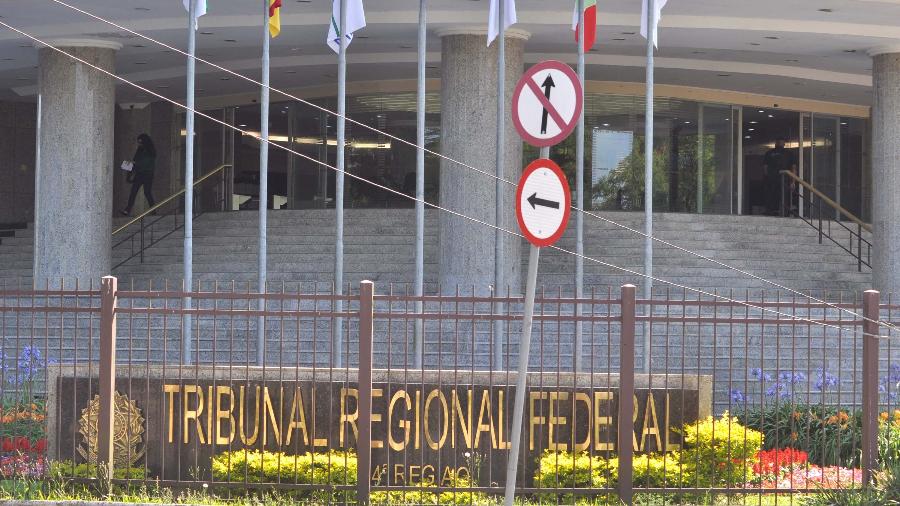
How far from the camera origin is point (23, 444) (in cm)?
1191

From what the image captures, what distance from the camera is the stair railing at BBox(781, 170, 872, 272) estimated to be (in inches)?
1027

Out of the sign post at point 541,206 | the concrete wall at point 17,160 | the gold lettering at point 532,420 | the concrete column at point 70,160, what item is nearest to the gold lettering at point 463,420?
the gold lettering at point 532,420

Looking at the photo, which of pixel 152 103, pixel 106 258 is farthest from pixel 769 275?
pixel 152 103

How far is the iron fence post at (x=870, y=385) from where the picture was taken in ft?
35.6

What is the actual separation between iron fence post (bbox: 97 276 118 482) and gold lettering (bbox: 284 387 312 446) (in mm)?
1412

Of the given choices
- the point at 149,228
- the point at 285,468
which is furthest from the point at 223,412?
the point at 149,228

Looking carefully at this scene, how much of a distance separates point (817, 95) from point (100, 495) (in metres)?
21.5

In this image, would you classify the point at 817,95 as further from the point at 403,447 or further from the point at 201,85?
the point at 403,447

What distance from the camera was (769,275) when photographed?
2358cm

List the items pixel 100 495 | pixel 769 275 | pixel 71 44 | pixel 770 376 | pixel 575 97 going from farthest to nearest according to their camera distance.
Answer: pixel 769 275, pixel 71 44, pixel 770 376, pixel 100 495, pixel 575 97

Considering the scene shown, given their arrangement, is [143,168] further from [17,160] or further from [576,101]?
[576,101]

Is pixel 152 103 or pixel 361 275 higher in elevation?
pixel 152 103

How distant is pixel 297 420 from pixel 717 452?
3440 mm

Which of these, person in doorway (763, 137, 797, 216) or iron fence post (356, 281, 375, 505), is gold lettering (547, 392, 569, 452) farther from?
person in doorway (763, 137, 797, 216)
